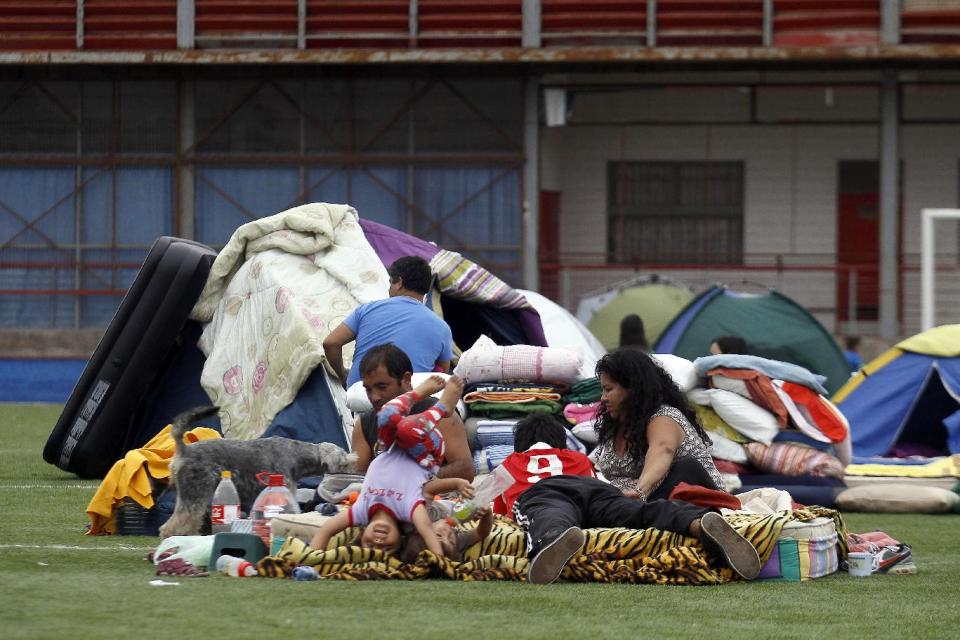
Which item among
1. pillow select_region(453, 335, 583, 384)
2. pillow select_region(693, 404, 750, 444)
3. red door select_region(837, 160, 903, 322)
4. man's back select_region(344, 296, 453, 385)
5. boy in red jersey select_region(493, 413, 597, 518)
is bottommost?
pillow select_region(693, 404, 750, 444)

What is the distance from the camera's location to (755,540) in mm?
6871

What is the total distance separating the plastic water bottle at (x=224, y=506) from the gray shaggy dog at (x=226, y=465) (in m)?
0.29

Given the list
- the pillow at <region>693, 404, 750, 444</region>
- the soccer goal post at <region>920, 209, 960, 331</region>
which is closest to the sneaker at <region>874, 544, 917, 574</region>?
the pillow at <region>693, 404, 750, 444</region>

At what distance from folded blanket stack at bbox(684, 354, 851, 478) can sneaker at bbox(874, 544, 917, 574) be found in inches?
132

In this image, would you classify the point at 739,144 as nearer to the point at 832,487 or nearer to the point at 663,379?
the point at 832,487

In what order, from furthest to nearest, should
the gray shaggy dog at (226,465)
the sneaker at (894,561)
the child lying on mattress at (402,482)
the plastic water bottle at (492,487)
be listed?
the gray shaggy dog at (226,465), the plastic water bottle at (492,487), the sneaker at (894,561), the child lying on mattress at (402,482)

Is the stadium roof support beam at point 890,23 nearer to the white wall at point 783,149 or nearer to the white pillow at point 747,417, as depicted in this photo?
the white wall at point 783,149

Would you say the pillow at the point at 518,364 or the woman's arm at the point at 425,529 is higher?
the pillow at the point at 518,364

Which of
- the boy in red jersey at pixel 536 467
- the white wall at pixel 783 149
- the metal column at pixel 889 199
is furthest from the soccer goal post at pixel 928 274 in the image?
the white wall at pixel 783 149

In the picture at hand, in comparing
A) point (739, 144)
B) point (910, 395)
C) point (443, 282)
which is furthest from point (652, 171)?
point (443, 282)

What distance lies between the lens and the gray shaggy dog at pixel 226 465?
7922 millimetres

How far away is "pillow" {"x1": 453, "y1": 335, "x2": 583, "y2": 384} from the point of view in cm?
1045

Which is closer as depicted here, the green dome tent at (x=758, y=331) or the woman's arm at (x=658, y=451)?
the woman's arm at (x=658, y=451)

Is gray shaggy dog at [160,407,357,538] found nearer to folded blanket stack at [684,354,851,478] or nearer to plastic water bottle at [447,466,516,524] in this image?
plastic water bottle at [447,466,516,524]
